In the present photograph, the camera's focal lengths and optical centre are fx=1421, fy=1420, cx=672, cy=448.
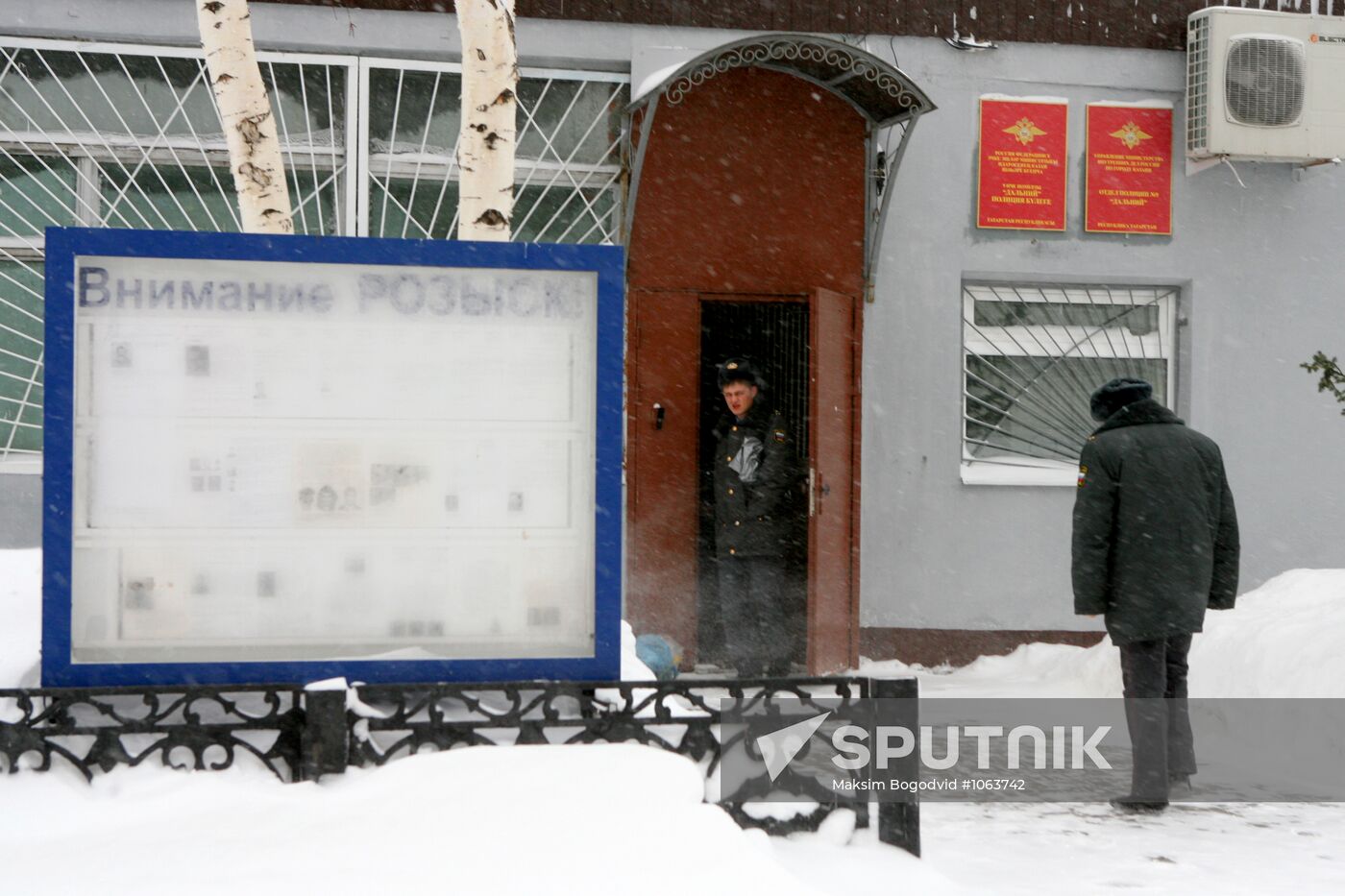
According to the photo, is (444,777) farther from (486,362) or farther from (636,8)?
Result: (636,8)

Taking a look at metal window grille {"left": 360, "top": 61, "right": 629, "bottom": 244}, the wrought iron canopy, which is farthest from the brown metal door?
metal window grille {"left": 360, "top": 61, "right": 629, "bottom": 244}

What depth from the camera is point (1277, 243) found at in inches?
367

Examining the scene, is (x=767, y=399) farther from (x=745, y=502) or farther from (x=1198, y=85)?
(x=1198, y=85)

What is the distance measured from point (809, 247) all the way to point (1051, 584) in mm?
2656

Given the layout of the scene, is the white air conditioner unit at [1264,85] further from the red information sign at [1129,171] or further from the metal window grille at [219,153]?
the metal window grille at [219,153]

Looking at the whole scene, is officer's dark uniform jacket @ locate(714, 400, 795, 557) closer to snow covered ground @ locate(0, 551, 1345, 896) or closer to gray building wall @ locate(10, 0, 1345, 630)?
gray building wall @ locate(10, 0, 1345, 630)

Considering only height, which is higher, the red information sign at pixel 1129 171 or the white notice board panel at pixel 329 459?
the red information sign at pixel 1129 171

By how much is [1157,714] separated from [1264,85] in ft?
17.1

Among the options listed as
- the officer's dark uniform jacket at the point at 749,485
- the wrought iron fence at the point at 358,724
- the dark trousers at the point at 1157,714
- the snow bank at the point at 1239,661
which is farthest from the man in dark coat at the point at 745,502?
the wrought iron fence at the point at 358,724

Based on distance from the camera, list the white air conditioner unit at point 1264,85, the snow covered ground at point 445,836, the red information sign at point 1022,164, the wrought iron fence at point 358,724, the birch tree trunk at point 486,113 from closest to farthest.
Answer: the snow covered ground at point 445,836, the wrought iron fence at point 358,724, the birch tree trunk at point 486,113, the white air conditioner unit at point 1264,85, the red information sign at point 1022,164

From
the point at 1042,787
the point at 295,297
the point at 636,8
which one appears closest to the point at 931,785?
the point at 1042,787

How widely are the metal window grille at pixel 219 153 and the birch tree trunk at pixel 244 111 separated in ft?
10.6

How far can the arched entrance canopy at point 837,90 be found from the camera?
792 cm

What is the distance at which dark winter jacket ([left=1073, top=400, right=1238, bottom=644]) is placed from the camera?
5391 millimetres
